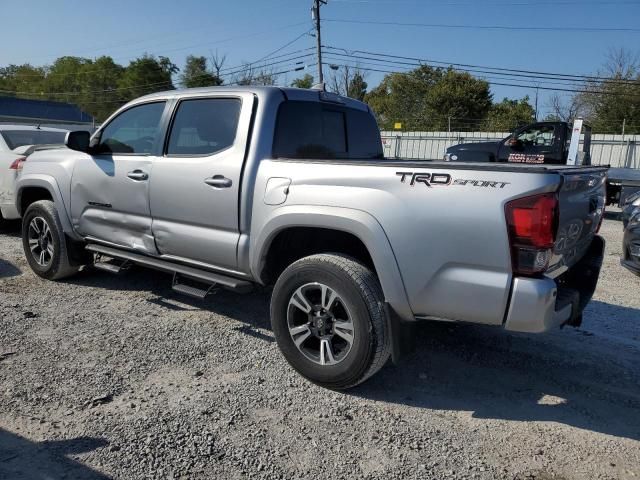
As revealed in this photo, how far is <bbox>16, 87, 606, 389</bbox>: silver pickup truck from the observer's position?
9.20 feet

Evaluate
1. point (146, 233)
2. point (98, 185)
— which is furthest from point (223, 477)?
point (98, 185)

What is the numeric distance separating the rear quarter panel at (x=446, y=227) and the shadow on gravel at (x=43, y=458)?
1.84 m

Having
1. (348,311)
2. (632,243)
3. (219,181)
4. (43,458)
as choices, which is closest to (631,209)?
(632,243)

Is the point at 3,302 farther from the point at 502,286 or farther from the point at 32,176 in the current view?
the point at 502,286

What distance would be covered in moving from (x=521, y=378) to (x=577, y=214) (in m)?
1.24

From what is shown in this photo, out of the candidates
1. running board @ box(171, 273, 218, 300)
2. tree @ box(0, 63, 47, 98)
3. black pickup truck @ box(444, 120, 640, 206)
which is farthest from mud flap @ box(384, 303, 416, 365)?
tree @ box(0, 63, 47, 98)

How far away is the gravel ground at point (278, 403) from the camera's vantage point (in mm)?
2709

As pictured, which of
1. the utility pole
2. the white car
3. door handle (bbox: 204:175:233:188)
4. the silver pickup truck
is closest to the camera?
the silver pickup truck

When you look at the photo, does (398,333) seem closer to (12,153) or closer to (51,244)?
(51,244)

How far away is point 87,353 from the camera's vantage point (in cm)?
393

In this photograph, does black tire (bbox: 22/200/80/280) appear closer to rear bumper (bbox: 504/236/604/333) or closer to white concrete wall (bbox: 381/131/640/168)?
rear bumper (bbox: 504/236/604/333)

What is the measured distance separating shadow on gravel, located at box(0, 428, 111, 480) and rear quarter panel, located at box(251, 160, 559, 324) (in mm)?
1844

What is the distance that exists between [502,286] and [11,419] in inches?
111

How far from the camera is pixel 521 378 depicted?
12.3 ft
